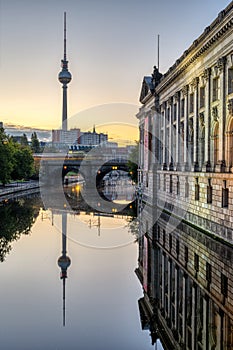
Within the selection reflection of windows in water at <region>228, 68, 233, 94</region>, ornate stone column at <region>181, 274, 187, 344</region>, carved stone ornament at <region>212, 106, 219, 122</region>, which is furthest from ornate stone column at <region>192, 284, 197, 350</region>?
carved stone ornament at <region>212, 106, 219, 122</region>

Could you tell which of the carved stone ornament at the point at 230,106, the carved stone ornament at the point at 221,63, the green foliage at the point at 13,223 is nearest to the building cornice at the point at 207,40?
the carved stone ornament at the point at 221,63

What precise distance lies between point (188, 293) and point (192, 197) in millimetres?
22822

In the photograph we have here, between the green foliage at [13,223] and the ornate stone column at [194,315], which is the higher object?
the green foliage at [13,223]

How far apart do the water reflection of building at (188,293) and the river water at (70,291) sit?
67 cm

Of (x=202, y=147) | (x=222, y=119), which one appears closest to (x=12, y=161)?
(x=202, y=147)

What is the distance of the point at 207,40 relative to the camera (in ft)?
116

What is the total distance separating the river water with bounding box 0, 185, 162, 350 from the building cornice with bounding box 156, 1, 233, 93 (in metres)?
16.6

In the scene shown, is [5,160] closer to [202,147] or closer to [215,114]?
[202,147]

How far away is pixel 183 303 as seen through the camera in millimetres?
16625

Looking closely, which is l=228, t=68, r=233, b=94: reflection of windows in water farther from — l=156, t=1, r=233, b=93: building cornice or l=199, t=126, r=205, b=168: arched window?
l=199, t=126, r=205, b=168: arched window

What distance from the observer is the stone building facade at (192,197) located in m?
15.9

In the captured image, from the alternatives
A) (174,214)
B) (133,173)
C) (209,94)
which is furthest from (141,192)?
(209,94)

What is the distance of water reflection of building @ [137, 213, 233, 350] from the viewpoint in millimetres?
13743

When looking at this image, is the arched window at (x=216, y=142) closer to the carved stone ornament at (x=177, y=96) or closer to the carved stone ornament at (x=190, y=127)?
the carved stone ornament at (x=190, y=127)
